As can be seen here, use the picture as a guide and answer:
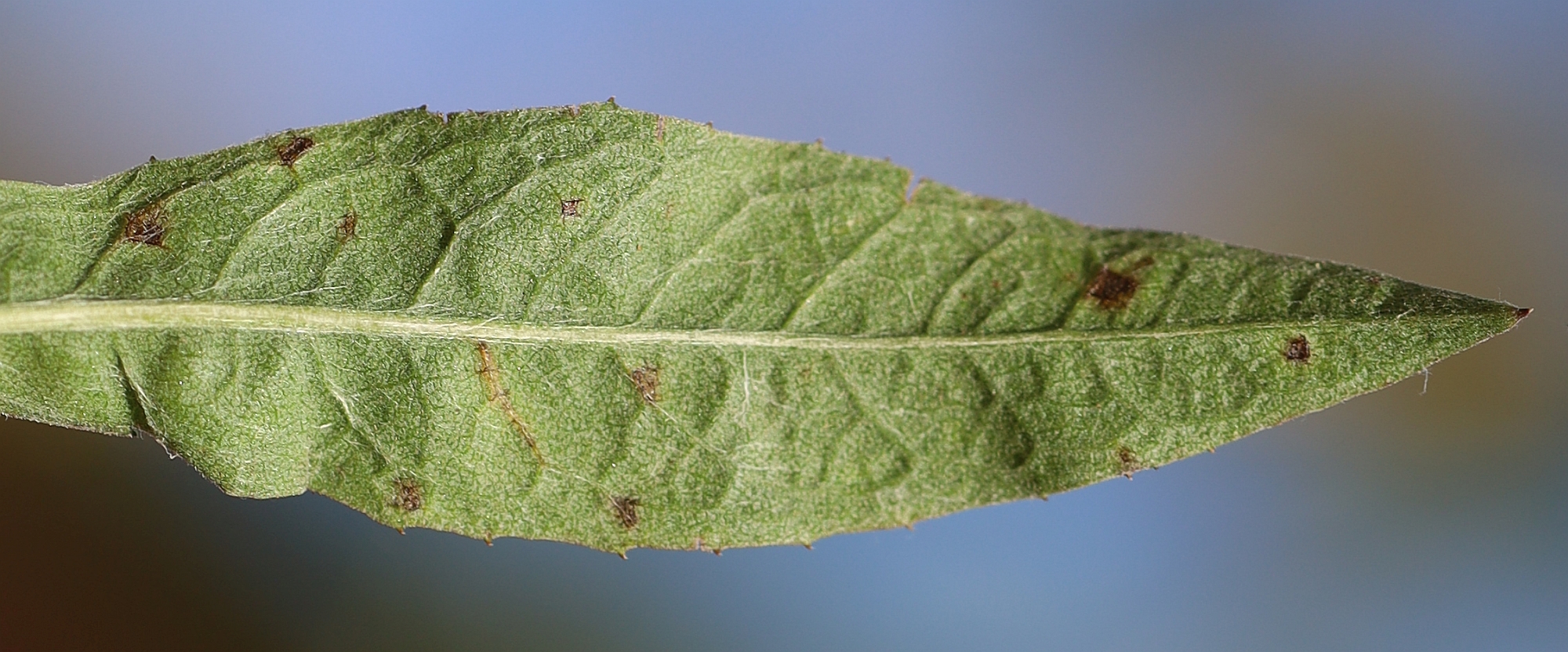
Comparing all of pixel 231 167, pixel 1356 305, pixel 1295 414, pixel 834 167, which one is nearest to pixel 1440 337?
pixel 1356 305

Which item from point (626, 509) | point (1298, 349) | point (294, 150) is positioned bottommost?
point (626, 509)

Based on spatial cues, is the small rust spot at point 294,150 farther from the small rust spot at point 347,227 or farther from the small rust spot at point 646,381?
the small rust spot at point 646,381

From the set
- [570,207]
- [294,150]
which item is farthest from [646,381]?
[294,150]

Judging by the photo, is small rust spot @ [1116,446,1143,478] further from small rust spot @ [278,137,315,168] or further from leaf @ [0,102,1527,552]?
small rust spot @ [278,137,315,168]

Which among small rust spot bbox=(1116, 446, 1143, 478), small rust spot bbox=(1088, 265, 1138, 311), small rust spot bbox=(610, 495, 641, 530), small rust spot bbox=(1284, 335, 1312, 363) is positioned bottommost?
small rust spot bbox=(610, 495, 641, 530)

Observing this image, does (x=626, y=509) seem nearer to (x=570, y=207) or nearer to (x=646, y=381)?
(x=646, y=381)

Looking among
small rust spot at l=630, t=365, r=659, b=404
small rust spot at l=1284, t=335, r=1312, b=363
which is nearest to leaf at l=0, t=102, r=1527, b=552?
small rust spot at l=630, t=365, r=659, b=404
